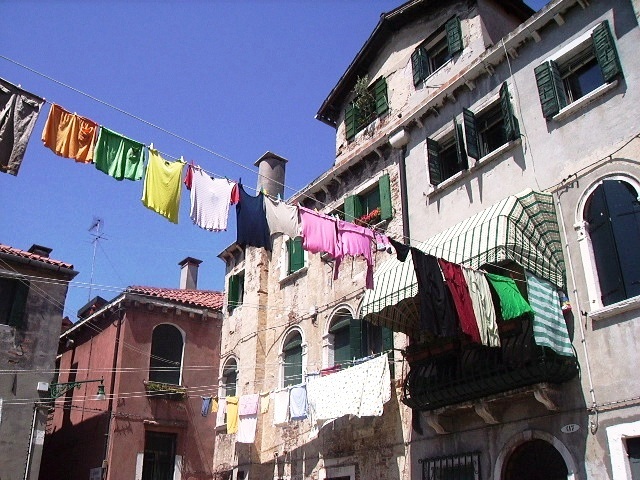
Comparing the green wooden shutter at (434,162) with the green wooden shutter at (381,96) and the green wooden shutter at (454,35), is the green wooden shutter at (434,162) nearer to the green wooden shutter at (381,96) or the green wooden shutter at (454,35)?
the green wooden shutter at (454,35)

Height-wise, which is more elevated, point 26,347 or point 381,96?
point 381,96

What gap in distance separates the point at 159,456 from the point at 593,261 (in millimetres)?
15242

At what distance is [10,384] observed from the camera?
1744cm

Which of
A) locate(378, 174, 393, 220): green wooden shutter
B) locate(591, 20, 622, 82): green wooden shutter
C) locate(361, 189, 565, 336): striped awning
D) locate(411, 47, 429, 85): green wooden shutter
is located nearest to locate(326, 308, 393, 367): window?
locate(361, 189, 565, 336): striped awning

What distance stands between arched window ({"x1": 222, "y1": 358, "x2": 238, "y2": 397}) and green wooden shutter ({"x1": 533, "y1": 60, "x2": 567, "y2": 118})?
11.9 meters

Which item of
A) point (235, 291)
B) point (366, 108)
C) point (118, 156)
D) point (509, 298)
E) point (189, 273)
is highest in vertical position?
point (366, 108)

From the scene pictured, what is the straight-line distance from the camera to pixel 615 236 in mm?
9852

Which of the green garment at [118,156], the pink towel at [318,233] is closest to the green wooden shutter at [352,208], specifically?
the pink towel at [318,233]

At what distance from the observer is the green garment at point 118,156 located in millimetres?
9875

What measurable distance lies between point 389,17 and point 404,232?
624 cm

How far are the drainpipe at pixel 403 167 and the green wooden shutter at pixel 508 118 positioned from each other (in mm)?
2924

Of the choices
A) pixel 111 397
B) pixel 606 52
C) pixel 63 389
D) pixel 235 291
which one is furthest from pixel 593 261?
pixel 63 389

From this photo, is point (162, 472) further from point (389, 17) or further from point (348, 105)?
point (389, 17)

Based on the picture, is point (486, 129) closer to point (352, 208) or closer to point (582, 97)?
point (582, 97)
